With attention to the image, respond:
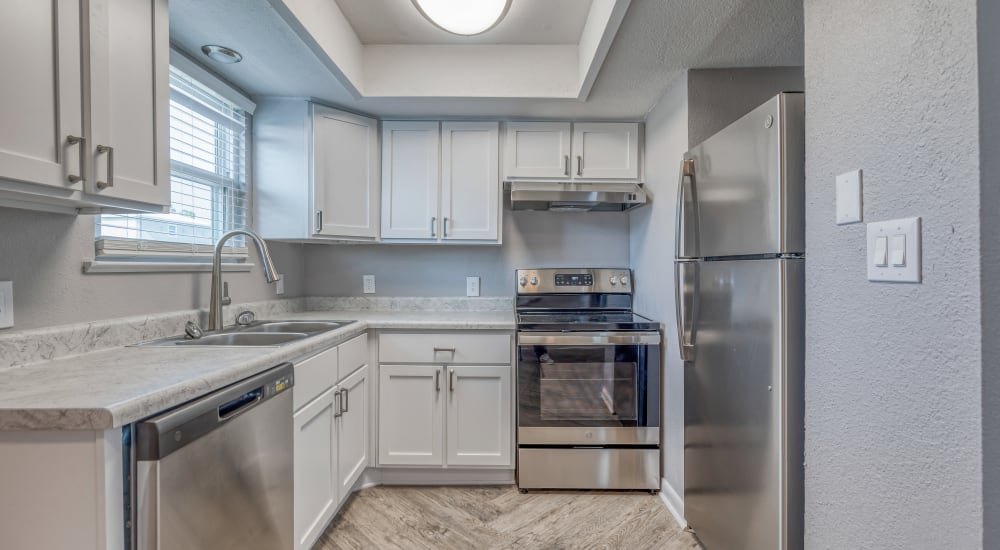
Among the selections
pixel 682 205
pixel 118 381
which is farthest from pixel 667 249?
pixel 118 381

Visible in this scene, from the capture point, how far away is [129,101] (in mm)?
1187

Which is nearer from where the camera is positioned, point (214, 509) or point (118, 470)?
point (118, 470)

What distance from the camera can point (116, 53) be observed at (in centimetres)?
114

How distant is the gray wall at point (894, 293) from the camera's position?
69 cm

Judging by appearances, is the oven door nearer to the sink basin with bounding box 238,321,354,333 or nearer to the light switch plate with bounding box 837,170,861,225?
the sink basin with bounding box 238,321,354,333

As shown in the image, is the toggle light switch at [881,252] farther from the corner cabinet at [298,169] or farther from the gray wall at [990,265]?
the corner cabinet at [298,169]

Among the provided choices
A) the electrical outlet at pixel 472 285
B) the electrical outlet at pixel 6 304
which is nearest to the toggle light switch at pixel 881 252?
the electrical outlet at pixel 6 304

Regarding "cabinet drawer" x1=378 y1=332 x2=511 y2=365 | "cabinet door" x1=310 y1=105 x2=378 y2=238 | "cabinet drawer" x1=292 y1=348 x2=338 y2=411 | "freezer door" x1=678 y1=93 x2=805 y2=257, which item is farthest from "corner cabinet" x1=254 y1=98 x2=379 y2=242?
"freezer door" x1=678 y1=93 x2=805 y2=257

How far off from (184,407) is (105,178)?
0.62m

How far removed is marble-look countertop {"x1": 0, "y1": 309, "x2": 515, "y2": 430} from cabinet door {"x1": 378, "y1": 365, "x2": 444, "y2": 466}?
0.68 metres

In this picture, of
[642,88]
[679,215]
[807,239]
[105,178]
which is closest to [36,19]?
[105,178]

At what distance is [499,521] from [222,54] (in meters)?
2.40

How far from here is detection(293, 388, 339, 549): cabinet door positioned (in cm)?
158

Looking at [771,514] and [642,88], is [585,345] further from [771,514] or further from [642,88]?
[642,88]
